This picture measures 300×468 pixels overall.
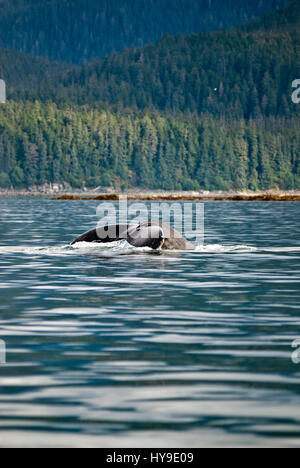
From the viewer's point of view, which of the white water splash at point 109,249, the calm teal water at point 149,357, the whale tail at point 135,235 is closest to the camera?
the calm teal water at point 149,357

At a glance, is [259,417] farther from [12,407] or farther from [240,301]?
[240,301]

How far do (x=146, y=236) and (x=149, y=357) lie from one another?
20.7 metres

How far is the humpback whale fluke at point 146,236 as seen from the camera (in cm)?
3466

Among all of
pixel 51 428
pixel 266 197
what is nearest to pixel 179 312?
pixel 51 428

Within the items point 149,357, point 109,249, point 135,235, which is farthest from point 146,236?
point 149,357

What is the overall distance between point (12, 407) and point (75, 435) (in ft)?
4.37

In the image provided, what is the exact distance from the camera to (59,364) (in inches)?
539

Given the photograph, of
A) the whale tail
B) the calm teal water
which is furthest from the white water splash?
the calm teal water

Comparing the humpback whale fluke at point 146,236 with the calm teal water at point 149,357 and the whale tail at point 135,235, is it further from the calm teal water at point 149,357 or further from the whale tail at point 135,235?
the calm teal water at point 149,357

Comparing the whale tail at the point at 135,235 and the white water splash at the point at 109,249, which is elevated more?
the whale tail at the point at 135,235

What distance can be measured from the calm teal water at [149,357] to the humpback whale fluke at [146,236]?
696 centimetres

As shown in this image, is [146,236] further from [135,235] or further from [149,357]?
[149,357]

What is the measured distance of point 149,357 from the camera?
46.6ft

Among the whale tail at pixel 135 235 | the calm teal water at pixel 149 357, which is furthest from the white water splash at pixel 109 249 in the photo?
the calm teal water at pixel 149 357
